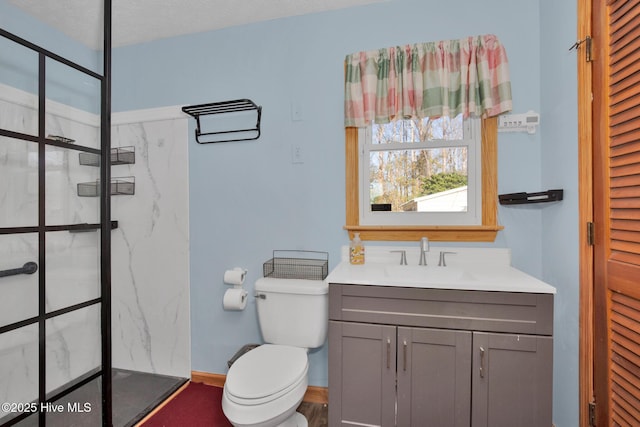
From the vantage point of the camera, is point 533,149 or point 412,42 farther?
point 412,42

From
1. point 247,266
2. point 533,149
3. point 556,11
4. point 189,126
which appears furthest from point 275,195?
point 556,11

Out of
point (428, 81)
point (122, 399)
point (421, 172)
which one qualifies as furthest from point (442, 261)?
point (122, 399)

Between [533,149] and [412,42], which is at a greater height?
[412,42]

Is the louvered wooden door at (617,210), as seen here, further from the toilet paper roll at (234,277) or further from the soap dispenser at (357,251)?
the toilet paper roll at (234,277)

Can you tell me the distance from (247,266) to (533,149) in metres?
1.91

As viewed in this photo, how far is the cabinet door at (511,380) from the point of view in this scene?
130cm

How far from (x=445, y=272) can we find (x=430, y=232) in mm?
274

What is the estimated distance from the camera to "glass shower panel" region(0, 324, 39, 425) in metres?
1.41

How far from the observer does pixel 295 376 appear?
143cm

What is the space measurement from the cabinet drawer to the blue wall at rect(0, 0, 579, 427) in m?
0.30

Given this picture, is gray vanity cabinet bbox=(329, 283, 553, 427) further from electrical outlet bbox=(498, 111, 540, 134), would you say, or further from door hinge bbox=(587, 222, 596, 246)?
electrical outlet bbox=(498, 111, 540, 134)

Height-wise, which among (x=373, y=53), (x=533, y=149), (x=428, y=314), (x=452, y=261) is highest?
(x=373, y=53)

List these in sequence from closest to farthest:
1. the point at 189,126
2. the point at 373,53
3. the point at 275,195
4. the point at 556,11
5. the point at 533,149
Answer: the point at 556,11 → the point at 533,149 → the point at 373,53 → the point at 275,195 → the point at 189,126

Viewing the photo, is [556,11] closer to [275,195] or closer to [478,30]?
[478,30]
